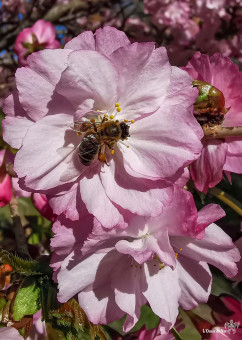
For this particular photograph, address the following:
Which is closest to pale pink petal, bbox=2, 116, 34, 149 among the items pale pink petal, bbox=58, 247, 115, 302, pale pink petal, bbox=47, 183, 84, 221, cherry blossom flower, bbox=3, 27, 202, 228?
cherry blossom flower, bbox=3, 27, 202, 228

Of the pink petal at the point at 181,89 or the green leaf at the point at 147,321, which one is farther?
the green leaf at the point at 147,321

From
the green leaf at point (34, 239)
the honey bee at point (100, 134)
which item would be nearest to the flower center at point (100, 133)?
the honey bee at point (100, 134)

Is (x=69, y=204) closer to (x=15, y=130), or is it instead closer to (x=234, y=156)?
(x=15, y=130)

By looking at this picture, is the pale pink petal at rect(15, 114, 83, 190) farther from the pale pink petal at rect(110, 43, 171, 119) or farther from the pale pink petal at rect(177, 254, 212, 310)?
the pale pink petal at rect(177, 254, 212, 310)

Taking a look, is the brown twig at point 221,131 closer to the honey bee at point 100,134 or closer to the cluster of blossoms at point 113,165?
the cluster of blossoms at point 113,165

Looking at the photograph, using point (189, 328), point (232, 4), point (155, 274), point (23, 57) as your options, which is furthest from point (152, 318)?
point (232, 4)

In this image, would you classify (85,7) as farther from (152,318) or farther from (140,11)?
(152,318)

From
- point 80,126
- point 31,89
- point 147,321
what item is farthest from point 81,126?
point 147,321
